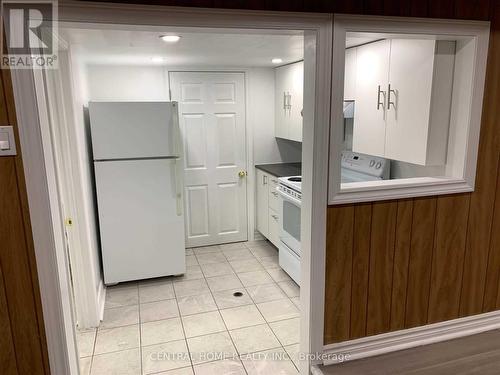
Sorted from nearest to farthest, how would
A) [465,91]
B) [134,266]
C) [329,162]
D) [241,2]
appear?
[241,2] < [329,162] < [465,91] < [134,266]

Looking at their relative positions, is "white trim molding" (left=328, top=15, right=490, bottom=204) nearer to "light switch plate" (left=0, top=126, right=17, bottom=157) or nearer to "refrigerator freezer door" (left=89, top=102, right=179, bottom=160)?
"light switch plate" (left=0, top=126, right=17, bottom=157)

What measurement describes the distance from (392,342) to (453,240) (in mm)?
710

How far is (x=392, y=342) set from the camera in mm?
2266

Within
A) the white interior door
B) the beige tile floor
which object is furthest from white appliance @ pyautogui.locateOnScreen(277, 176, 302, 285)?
the white interior door

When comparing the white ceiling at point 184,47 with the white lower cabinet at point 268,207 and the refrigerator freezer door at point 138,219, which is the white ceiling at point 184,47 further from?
the white lower cabinet at point 268,207

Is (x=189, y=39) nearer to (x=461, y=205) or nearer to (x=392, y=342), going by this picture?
(x=461, y=205)

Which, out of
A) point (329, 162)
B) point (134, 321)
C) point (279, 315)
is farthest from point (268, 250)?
point (329, 162)

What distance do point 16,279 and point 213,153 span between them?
291cm

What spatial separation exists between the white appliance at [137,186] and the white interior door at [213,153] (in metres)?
0.88

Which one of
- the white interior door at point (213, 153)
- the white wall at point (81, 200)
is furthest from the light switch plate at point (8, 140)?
the white interior door at point (213, 153)

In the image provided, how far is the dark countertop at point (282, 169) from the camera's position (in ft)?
13.2

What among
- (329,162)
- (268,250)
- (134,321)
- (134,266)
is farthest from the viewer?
(268,250)

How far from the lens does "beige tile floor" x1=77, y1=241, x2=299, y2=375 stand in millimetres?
2467

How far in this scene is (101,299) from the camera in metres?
3.20
